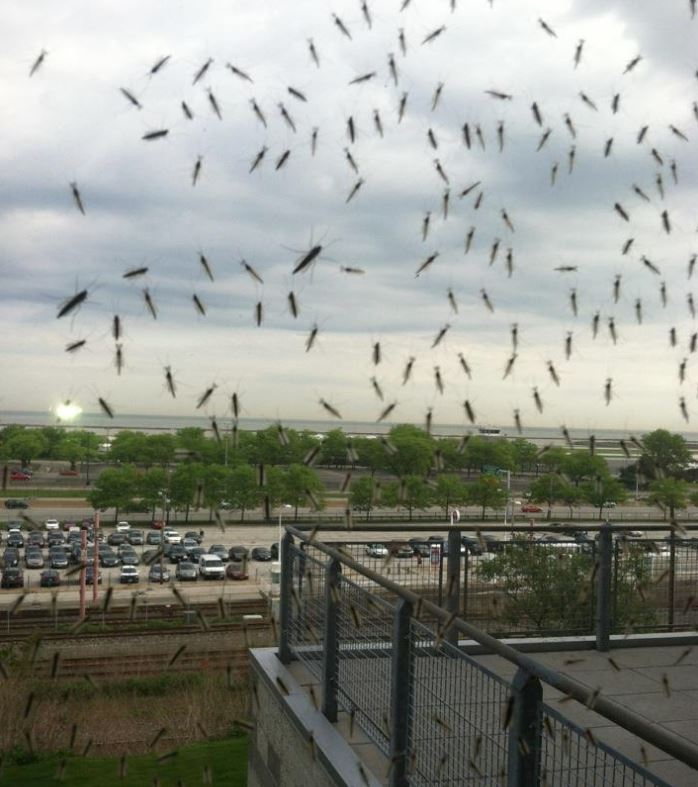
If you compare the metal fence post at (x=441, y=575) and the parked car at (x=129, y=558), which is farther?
the parked car at (x=129, y=558)

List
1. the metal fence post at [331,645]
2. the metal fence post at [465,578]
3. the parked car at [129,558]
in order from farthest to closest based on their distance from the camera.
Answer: the parked car at [129,558], the metal fence post at [465,578], the metal fence post at [331,645]

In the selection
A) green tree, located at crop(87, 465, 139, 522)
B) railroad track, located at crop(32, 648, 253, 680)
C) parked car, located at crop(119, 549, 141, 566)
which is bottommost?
railroad track, located at crop(32, 648, 253, 680)

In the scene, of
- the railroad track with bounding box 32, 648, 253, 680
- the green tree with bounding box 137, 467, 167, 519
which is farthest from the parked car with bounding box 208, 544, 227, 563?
the railroad track with bounding box 32, 648, 253, 680

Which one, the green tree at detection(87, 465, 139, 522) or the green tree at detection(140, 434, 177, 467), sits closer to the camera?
the green tree at detection(87, 465, 139, 522)

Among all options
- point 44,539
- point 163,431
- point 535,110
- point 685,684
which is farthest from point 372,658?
point 163,431

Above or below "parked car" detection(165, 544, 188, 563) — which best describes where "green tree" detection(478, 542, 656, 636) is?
above

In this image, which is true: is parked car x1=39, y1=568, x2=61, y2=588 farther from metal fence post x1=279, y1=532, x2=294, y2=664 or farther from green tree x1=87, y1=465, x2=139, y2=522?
metal fence post x1=279, y1=532, x2=294, y2=664

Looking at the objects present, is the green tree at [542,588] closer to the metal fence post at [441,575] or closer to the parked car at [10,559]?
the metal fence post at [441,575]

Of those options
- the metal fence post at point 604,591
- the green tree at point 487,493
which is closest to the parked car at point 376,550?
the metal fence post at point 604,591
